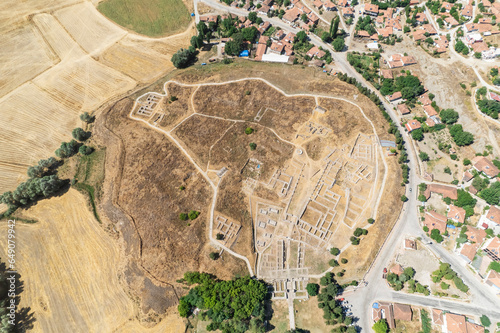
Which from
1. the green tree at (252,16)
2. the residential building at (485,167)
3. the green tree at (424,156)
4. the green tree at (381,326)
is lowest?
the green tree at (381,326)

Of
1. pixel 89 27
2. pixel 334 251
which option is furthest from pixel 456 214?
pixel 89 27

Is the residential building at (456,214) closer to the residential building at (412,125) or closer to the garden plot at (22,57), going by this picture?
the residential building at (412,125)

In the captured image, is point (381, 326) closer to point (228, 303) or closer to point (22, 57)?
point (228, 303)

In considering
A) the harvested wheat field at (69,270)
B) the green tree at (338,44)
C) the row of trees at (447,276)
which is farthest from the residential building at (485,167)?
the harvested wheat field at (69,270)

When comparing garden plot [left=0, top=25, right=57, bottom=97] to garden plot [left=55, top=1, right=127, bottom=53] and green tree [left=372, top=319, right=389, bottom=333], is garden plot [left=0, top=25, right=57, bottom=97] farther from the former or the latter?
green tree [left=372, top=319, right=389, bottom=333]

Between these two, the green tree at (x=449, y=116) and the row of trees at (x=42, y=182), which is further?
the green tree at (x=449, y=116)

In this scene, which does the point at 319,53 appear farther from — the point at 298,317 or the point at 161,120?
the point at 298,317
